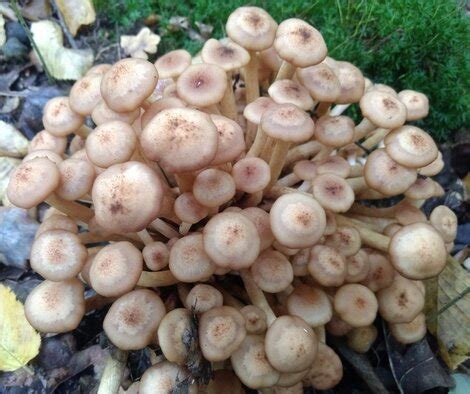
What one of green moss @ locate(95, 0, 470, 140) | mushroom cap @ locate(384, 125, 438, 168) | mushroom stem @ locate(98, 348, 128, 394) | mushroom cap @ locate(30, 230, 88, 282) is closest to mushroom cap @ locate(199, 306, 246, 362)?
mushroom stem @ locate(98, 348, 128, 394)

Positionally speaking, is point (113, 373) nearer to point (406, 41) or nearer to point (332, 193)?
point (332, 193)

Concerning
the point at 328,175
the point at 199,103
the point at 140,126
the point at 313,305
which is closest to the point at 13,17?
the point at 140,126

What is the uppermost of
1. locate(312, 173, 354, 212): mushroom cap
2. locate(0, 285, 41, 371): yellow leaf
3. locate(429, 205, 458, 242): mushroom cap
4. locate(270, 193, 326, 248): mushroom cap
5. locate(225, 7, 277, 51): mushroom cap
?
locate(225, 7, 277, 51): mushroom cap

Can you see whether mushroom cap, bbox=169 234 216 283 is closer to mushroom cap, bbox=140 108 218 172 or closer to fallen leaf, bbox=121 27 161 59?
mushroom cap, bbox=140 108 218 172

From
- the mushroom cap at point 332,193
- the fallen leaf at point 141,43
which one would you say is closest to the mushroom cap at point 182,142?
the mushroom cap at point 332,193

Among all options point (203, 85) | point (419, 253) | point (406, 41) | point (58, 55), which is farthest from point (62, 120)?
point (406, 41)

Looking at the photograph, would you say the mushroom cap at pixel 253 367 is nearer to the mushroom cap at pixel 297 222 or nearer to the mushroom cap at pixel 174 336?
the mushroom cap at pixel 174 336
